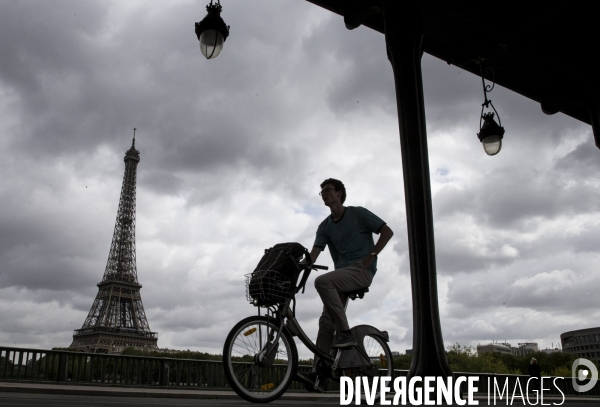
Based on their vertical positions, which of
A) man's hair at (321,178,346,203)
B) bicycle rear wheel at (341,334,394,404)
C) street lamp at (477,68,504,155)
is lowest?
bicycle rear wheel at (341,334,394,404)

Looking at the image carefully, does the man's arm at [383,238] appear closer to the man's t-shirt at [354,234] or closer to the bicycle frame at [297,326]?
the man's t-shirt at [354,234]

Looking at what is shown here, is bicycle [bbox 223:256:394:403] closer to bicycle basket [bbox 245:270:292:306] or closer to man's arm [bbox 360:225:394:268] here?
bicycle basket [bbox 245:270:292:306]

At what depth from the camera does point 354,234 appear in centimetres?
445

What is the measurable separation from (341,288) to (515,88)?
22.7ft

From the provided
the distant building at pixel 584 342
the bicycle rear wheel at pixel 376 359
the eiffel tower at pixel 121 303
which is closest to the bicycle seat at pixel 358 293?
the bicycle rear wheel at pixel 376 359

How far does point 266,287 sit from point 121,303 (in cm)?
5675

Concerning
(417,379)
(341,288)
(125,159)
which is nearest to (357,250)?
(341,288)

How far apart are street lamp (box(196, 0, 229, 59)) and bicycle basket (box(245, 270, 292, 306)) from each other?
3.34 m

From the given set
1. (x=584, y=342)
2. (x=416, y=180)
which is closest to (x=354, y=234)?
(x=416, y=180)

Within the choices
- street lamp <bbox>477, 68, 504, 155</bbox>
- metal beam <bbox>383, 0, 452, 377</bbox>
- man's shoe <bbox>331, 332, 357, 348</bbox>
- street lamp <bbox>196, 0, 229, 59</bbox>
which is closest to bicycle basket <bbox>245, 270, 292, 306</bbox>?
man's shoe <bbox>331, 332, 357, 348</bbox>

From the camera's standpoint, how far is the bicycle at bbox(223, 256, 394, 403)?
151 inches

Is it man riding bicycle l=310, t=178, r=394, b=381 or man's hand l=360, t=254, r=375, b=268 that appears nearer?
man riding bicycle l=310, t=178, r=394, b=381

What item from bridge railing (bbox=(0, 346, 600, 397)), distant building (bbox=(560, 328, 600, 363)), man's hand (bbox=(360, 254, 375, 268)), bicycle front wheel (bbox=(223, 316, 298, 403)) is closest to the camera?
bicycle front wheel (bbox=(223, 316, 298, 403))

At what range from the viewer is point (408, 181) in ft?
20.8
